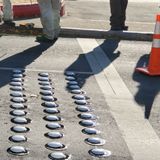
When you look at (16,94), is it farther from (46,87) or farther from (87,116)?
(87,116)

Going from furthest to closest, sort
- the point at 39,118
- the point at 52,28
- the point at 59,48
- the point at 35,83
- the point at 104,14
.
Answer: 1. the point at 104,14
2. the point at 52,28
3. the point at 59,48
4. the point at 35,83
5. the point at 39,118

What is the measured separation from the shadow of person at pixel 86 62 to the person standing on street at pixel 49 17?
1009 millimetres

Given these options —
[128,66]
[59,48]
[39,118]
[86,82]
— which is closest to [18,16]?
[59,48]

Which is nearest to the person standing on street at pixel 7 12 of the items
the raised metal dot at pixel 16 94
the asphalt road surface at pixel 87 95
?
the asphalt road surface at pixel 87 95

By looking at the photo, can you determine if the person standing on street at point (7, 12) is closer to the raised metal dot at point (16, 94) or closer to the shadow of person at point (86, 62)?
the shadow of person at point (86, 62)

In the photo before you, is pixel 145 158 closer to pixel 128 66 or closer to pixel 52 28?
pixel 128 66

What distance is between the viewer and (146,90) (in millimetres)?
7547

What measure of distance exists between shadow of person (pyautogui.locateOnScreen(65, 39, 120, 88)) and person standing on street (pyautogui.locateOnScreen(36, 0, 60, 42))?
1.01 meters

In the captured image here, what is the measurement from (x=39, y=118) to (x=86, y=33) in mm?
5930

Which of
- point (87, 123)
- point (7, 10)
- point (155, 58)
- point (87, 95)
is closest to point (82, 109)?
point (87, 123)

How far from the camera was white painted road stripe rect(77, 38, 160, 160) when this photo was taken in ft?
17.2

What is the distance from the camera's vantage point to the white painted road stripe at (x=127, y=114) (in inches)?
206

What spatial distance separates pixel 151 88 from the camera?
7672mm

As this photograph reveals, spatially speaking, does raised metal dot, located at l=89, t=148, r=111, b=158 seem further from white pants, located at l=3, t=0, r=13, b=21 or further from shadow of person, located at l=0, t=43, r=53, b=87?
white pants, located at l=3, t=0, r=13, b=21
